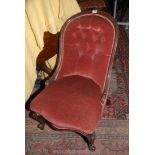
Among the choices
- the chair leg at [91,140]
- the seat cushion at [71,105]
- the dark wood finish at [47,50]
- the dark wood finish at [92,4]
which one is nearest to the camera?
the seat cushion at [71,105]

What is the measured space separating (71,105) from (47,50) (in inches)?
22.6

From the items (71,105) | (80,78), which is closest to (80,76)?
Answer: (80,78)

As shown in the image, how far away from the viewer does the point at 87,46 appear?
198 cm

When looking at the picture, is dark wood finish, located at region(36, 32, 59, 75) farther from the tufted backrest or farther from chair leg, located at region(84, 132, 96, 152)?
chair leg, located at region(84, 132, 96, 152)

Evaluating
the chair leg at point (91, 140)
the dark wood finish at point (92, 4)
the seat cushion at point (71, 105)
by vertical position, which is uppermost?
the dark wood finish at point (92, 4)

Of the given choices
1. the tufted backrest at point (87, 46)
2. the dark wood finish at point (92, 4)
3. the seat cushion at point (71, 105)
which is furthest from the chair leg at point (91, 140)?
the dark wood finish at point (92, 4)

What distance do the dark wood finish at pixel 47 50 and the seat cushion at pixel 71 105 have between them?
314 millimetres

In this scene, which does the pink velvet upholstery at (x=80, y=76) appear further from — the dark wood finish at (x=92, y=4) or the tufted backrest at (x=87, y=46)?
the dark wood finish at (x=92, y=4)

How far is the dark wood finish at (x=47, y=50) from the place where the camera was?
2.11 m
